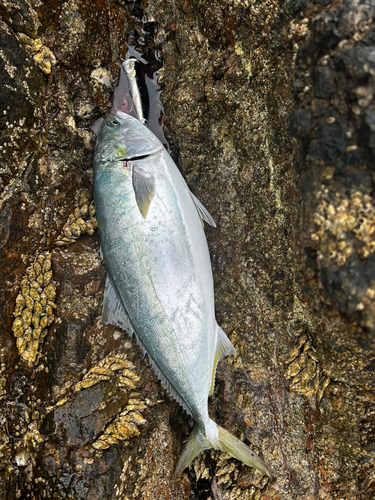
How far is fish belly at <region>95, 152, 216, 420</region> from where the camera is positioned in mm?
2002

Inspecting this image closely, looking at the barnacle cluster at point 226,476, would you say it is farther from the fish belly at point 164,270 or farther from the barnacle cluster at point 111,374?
the barnacle cluster at point 111,374

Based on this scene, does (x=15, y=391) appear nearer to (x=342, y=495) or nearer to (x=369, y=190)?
(x=342, y=495)

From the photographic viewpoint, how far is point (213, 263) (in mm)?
2355

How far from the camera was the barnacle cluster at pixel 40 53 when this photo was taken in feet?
6.66

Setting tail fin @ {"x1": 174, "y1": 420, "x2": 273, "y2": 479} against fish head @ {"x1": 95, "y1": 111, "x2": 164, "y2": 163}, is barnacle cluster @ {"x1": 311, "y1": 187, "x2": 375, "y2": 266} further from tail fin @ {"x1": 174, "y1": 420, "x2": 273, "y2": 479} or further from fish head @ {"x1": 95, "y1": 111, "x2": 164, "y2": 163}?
tail fin @ {"x1": 174, "y1": 420, "x2": 273, "y2": 479}

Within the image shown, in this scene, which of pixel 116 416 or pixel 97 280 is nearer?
pixel 116 416

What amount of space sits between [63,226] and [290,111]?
5.10ft

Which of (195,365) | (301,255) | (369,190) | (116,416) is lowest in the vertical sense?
(116,416)

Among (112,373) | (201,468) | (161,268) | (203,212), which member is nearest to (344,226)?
(203,212)

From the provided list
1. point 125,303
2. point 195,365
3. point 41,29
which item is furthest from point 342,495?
point 41,29

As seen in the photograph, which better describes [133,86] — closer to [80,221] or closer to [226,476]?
[80,221]

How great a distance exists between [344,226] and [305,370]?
980 millimetres

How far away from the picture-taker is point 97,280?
7.55 feet

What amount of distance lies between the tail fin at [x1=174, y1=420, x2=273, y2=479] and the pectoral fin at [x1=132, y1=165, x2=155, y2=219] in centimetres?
140
